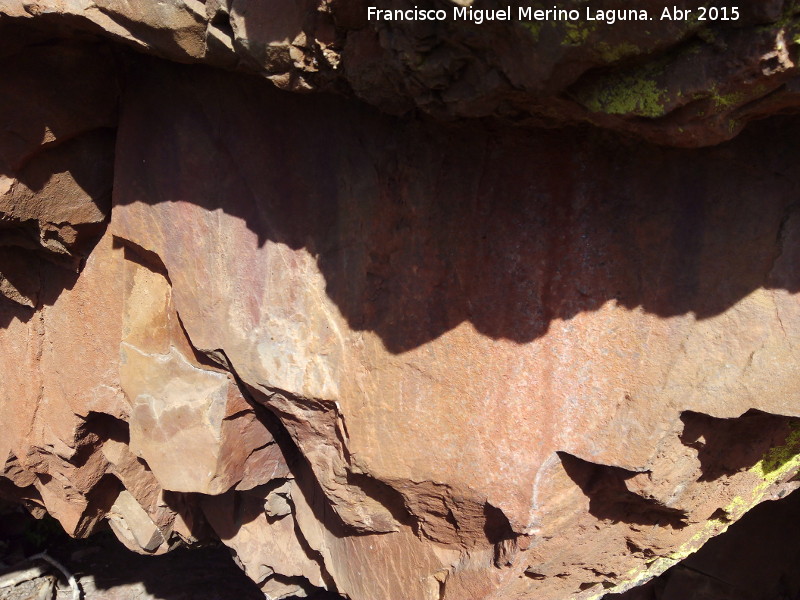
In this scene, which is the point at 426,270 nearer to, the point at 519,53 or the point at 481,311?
the point at 481,311

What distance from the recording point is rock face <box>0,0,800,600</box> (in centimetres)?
177

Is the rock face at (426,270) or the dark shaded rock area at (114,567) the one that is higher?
the rock face at (426,270)

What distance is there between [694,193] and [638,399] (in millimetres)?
664

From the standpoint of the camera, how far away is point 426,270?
2.24 metres

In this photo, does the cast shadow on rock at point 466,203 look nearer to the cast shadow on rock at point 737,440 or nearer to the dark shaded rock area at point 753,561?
the cast shadow on rock at point 737,440

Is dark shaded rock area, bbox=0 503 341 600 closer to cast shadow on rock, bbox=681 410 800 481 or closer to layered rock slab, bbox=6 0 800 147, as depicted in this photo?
cast shadow on rock, bbox=681 410 800 481

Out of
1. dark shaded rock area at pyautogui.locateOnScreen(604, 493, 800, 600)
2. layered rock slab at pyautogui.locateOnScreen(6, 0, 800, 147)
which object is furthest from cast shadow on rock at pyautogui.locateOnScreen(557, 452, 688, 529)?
dark shaded rock area at pyautogui.locateOnScreen(604, 493, 800, 600)

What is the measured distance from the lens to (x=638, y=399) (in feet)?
6.83

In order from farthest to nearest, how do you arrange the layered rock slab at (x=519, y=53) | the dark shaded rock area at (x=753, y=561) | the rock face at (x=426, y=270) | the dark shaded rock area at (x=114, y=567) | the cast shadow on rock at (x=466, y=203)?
the dark shaded rock area at (x=114, y=567) < the dark shaded rock area at (x=753, y=561) < the cast shadow on rock at (x=466, y=203) < the rock face at (x=426, y=270) < the layered rock slab at (x=519, y=53)

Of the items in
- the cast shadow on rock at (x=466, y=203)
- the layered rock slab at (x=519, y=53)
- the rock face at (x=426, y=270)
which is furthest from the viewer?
the cast shadow on rock at (x=466, y=203)

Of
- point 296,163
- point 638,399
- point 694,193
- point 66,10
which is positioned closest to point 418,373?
point 638,399

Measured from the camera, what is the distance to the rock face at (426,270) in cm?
177

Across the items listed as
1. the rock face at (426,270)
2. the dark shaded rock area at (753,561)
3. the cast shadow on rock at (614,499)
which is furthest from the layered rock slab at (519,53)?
the dark shaded rock area at (753,561)

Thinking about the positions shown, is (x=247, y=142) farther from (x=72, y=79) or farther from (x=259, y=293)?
(x=72, y=79)
